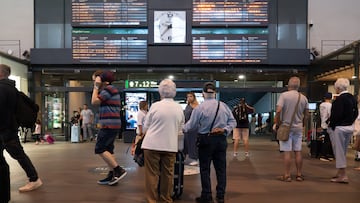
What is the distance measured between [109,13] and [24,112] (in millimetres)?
9363

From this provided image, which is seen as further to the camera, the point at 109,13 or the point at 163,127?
the point at 109,13

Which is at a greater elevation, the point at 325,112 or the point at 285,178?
the point at 325,112

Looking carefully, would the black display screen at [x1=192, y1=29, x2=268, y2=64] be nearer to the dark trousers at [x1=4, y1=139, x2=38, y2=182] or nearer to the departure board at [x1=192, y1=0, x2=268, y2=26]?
the departure board at [x1=192, y1=0, x2=268, y2=26]

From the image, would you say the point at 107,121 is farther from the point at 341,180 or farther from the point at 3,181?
the point at 341,180

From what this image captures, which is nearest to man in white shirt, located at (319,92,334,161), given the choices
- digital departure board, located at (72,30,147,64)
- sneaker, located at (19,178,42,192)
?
sneaker, located at (19,178,42,192)

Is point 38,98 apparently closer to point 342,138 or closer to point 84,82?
point 84,82

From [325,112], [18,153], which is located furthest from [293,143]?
[18,153]

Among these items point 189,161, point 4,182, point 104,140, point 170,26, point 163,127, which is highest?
point 170,26

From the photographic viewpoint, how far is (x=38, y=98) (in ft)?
53.9

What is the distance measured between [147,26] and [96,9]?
1920 millimetres

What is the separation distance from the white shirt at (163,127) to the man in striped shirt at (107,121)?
1.30 metres

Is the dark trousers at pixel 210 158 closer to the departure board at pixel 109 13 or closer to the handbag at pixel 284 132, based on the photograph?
the handbag at pixel 284 132

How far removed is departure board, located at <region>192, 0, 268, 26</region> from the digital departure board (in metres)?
2.21

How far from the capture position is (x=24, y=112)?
5.82m
